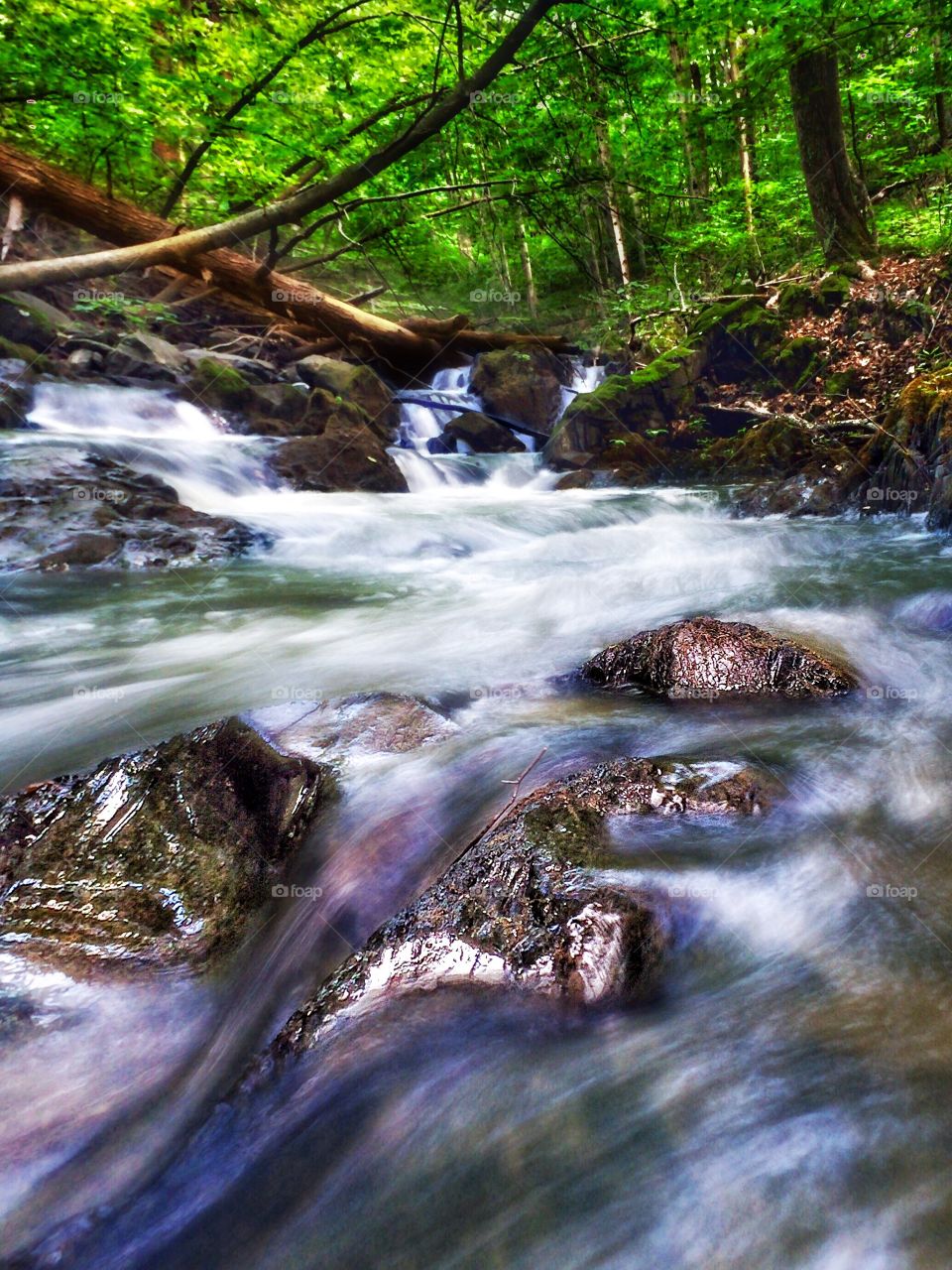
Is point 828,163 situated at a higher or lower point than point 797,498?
higher

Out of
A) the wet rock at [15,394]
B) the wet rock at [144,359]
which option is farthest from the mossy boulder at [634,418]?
the wet rock at [15,394]

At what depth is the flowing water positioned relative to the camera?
1.54 metres

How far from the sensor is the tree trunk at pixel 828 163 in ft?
31.9

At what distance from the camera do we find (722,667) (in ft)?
13.3

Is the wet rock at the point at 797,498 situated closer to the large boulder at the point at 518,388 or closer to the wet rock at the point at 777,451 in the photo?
the wet rock at the point at 777,451

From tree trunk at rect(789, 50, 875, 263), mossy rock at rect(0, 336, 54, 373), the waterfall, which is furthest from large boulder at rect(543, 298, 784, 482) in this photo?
mossy rock at rect(0, 336, 54, 373)

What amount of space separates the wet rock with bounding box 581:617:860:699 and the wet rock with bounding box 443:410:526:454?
916 centimetres

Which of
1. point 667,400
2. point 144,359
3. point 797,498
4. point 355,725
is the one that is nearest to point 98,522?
point 355,725

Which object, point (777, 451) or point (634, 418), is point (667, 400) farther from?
point (777, 451)

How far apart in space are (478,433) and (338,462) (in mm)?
3372

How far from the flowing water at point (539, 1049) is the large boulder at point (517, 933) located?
0.08 m

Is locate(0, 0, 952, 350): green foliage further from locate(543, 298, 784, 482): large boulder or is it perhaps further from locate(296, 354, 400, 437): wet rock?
locate(296, 354, 400, 437): wet rock

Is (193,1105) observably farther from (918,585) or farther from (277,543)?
(277,543)

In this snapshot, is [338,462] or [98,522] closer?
[98,522]
